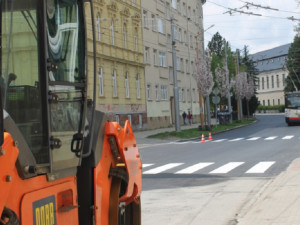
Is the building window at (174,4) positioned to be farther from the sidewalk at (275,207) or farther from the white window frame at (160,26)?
the sidewalk at (275,207)

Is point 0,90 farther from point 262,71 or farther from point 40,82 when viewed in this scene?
point 262,71

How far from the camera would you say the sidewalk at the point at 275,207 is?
7.79 m

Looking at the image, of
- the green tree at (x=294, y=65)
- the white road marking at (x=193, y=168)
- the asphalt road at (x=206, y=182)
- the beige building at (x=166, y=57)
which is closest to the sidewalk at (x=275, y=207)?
the asphalt road at (x=206, y=182)

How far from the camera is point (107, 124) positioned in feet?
17.5

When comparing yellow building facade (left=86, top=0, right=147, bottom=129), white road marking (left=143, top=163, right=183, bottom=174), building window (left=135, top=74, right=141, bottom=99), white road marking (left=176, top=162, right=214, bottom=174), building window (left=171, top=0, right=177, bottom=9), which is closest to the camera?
white road marking (left=176, top=162, right=214, bottom=174)

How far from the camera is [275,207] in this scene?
873cm

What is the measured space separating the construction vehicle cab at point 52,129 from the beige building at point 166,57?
38.9m

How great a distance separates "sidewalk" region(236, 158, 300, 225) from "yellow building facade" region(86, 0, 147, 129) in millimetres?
25963

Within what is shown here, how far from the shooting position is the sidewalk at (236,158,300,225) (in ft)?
25.5

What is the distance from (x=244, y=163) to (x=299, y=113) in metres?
33.8

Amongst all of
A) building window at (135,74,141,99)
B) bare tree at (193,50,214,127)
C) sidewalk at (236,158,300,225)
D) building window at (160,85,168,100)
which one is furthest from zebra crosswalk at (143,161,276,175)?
building window at (160,85,168,100)

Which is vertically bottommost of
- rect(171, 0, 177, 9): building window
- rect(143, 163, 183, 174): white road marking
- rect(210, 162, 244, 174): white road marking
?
rect(143, 163, 183, 174): white road marking

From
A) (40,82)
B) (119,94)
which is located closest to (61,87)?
(40,82)

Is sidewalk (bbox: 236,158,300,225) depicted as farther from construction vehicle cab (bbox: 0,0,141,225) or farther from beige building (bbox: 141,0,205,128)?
beige building (bbox: 141,0,205,128)
